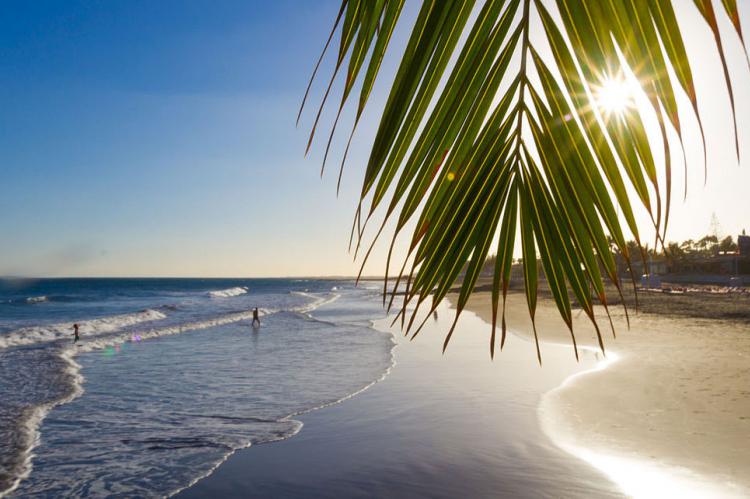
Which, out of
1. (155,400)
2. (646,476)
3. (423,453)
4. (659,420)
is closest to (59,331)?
(155,400)

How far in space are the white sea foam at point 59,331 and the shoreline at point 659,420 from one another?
74.6 feet

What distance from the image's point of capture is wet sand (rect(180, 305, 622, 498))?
600 cm

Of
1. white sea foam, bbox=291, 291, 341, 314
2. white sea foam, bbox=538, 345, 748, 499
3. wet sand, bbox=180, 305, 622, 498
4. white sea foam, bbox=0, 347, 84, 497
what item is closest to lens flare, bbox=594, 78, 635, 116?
wet sand, bbox=180, 305, 622, 498

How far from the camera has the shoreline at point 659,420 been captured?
235 inches

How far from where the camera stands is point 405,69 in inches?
28.9

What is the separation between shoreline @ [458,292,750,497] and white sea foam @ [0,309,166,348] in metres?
22.7

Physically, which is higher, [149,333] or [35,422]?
[35,422]

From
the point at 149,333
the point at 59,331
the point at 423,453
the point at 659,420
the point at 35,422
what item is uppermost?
the point at 659,420

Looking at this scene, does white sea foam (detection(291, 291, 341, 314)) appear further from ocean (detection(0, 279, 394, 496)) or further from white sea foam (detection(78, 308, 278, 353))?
ocean (detection(0, 279, 394, 496))

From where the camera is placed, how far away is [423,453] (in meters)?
6.96

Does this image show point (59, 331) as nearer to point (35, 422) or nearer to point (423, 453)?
point (35, 422)

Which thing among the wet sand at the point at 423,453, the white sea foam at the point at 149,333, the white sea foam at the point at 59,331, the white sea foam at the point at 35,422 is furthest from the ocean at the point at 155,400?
the white sea foam at the point at 59,331

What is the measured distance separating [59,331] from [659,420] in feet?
94.2

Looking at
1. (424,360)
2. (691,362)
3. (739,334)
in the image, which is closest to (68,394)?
(424,360)
